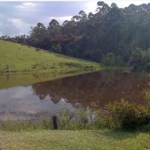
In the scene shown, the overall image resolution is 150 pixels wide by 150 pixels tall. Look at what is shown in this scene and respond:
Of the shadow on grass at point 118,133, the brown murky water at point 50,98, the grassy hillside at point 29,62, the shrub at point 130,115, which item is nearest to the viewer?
the shadow on grass at point 118,133

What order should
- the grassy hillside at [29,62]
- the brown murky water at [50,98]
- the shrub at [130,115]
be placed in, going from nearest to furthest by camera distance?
the shrub at [130,115], the brown murky water at [50,98], the grassy hillside at [29,62]

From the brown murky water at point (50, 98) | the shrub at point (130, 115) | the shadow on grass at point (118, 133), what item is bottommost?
the brown murky water at point (50, 98)

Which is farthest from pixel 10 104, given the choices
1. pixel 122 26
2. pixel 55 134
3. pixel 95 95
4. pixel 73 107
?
pixel 122 26

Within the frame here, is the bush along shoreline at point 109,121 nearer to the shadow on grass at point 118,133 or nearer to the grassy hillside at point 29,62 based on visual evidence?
the shadow on grass at point 118,133

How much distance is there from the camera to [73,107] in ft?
61.0

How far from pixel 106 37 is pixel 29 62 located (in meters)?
28.1

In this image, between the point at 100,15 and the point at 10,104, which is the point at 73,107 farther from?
the point at 100,15

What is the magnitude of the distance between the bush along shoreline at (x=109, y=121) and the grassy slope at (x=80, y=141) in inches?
30.6

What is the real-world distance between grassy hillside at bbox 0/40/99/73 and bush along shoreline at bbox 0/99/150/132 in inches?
1107

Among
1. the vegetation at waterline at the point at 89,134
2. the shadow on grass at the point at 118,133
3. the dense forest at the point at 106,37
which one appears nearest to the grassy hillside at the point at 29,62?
the dense forest at the point at 106,37

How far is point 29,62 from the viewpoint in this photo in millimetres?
45344

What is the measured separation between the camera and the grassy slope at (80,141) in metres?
7.89

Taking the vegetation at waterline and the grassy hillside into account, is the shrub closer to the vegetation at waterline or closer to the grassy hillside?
the vegetation at waterline

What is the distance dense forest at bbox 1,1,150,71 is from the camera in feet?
191
